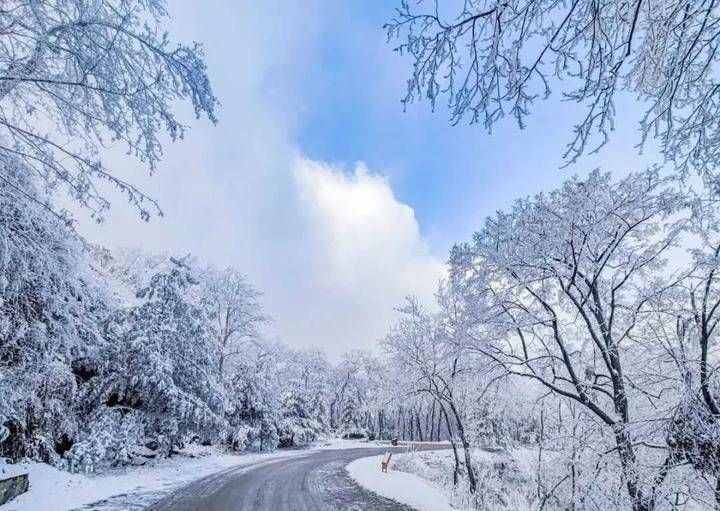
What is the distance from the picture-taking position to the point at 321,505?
28.7 ft

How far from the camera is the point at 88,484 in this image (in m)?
8.95

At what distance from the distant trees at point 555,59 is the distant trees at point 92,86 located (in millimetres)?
2968

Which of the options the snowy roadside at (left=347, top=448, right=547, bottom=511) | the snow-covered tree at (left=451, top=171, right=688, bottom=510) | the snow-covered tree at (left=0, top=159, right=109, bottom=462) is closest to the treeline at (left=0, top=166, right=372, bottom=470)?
the snow-covered tree at (left=0, top=159, right=109, bottom=462)

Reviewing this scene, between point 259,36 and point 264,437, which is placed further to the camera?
point 264,437

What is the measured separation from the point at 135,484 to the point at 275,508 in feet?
13.6

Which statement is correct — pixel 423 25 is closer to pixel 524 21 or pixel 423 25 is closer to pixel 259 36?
pixel 524 21

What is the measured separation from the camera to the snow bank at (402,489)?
8.89m

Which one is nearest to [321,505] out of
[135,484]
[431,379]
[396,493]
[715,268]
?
[396,493]

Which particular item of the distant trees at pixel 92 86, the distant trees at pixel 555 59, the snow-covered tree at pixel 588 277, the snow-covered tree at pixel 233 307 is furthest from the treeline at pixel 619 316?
the snow-covered tree at pixel 233 307

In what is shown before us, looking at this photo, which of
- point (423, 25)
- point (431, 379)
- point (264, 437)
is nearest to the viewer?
point (423, 25)

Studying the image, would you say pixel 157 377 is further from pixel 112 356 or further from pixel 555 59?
pixel 555 59

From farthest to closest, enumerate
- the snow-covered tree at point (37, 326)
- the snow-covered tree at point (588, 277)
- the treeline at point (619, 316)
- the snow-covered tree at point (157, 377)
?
the snow-covered tree at point (157, 377) → the snow-covered tree at point (588, 277) → the snow-covered tree at point (37, 326) → the treeline at point (619, 316)

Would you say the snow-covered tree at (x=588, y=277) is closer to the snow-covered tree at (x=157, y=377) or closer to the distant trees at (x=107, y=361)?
the distant trees at (x=107, y=361)

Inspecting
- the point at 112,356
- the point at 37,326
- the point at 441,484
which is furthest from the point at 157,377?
the point at 441,484
